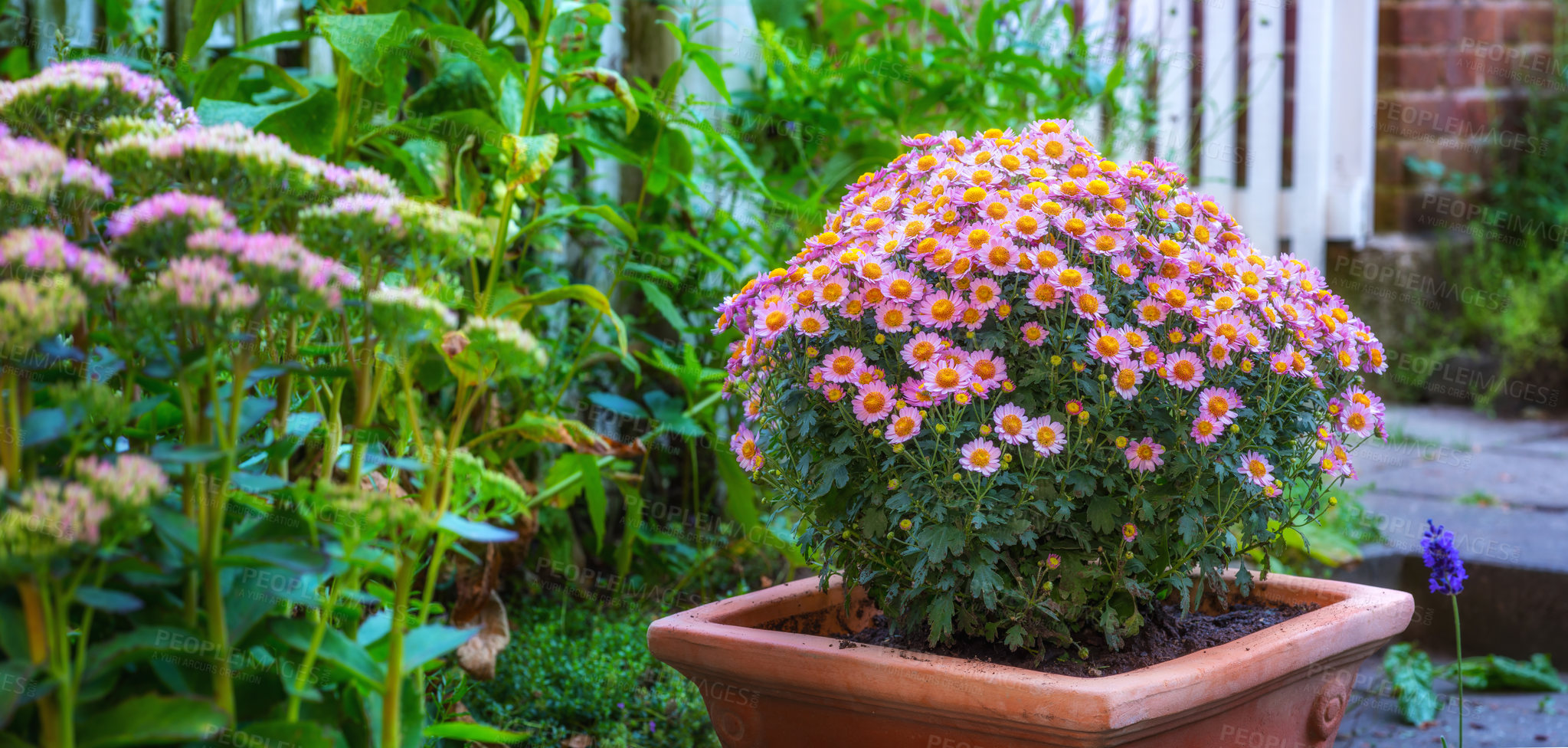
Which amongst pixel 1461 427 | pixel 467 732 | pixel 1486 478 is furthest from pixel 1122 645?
pixel 1461 427

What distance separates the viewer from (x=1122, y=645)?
1.38 meters

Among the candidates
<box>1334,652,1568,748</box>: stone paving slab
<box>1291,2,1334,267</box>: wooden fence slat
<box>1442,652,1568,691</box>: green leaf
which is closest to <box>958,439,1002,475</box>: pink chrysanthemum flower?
<box>1334,652,1568,748</box>: stone paving slab

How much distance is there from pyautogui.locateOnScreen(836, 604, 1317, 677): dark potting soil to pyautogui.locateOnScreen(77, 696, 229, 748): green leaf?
0.74 m

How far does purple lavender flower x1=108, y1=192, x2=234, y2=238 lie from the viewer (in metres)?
0.83

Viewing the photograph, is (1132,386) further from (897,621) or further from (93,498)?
(93,498)

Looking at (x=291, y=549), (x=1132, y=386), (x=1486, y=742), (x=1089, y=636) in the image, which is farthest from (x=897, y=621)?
(x=1486, y=742)

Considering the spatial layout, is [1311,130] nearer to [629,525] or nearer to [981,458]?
[629,525]

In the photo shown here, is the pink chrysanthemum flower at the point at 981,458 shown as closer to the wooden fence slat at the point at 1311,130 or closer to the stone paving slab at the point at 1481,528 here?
the stone paving slab at the point at 1481,528

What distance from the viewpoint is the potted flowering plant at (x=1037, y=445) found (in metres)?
1.25

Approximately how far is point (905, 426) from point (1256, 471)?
0.42 m

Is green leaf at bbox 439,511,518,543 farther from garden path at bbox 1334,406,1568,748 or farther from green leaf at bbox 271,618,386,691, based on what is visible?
garden path at bbox 1334,406,1568,748

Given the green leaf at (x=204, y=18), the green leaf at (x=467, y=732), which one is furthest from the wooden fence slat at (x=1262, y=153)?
the green leaf at (x=467, y=732)

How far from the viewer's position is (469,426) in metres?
1.97

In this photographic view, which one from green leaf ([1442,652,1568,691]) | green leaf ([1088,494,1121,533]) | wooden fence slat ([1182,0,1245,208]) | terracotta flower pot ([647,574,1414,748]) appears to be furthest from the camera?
wooden fence slat ([1182,0,1245,208])
